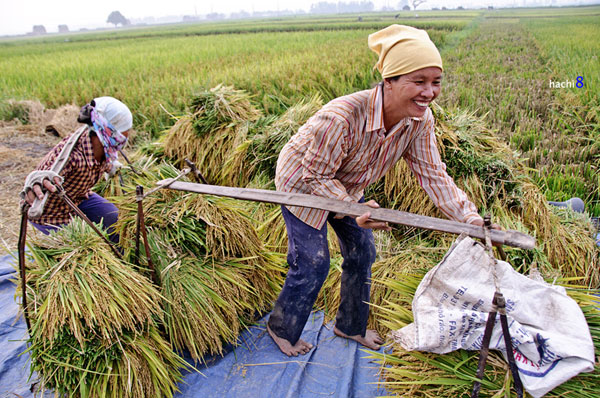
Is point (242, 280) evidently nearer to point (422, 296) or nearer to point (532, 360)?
point (422, 296)

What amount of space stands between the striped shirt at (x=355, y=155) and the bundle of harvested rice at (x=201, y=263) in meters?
0.53

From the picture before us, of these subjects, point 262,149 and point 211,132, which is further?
point 211,132

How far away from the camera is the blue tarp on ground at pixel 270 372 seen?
1925 mm

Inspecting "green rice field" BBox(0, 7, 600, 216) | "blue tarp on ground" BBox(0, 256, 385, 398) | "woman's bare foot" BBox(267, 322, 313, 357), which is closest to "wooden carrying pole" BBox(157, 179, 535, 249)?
"blue tarp on ground" BBox(0, 256, 385, 398)

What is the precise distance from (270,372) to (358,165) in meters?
1.05

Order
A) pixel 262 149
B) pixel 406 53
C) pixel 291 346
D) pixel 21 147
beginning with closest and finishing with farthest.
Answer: pixel 406 53
pixel 291 346
pixel 262 149
pixel 21 147

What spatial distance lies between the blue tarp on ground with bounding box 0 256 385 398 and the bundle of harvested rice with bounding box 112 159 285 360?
0.34 ft

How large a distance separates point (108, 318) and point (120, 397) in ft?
1.05

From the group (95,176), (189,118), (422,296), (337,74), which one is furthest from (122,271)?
(337,74)

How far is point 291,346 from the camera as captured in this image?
2.14 m

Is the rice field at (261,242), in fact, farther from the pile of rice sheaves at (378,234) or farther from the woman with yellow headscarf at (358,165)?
the woman with yellow headscarf at (358,165)

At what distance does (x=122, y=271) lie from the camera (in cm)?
186

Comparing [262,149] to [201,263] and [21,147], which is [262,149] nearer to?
[201,263]

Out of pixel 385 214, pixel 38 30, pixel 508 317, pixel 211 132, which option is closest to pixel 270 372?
pixel 385 214
